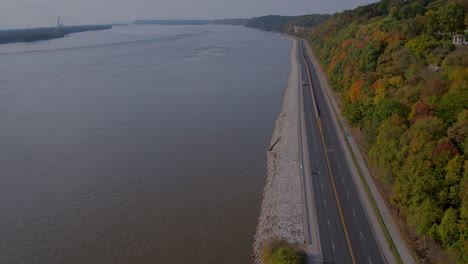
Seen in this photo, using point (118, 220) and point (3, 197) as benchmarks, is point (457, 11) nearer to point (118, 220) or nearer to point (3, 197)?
point (118, 220)

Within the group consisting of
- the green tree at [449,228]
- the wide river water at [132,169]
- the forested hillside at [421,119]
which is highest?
the forested hillside at [421,119]

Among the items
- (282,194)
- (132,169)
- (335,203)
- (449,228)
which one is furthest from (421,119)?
(132,169)

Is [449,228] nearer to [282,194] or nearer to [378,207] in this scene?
[378,207]

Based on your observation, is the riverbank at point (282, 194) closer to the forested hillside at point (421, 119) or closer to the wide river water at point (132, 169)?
the wide river water at point (132, 169)

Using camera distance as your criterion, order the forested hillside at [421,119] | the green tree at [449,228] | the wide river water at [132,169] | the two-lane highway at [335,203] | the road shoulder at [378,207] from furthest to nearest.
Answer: the wide river water at [132,169]
the two-lane highway at [335,203]
the road shoulder at [378,207]
the forested hillside at [421,119]
the green tree at [449,228]

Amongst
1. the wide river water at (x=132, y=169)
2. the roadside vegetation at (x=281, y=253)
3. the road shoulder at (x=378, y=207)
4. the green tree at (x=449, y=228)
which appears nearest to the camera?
the green tree at (x=449, y=228)

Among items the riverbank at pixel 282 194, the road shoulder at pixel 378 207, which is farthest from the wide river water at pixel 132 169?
the road shoulder at pixel 378 207

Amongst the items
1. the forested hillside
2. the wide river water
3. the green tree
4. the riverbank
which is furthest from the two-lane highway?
the wide river water
